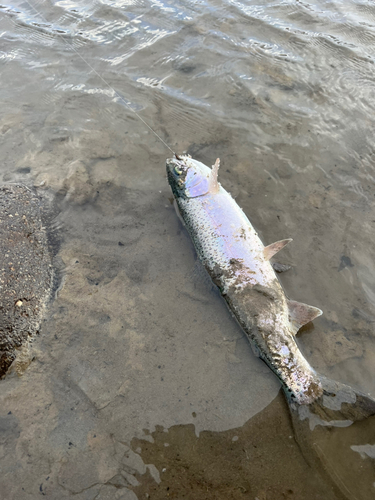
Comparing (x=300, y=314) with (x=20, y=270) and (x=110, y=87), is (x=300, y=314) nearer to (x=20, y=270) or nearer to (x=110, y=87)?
(x=20, y=270)

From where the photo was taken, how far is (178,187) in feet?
14.2

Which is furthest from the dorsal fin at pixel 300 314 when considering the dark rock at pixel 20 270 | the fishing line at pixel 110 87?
the dark rock at pixel 20 270

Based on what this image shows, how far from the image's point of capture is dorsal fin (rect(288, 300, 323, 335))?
3482 mm

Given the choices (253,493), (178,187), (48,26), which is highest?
(48,26)

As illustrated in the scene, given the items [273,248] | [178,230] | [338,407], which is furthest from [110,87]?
[338,407]

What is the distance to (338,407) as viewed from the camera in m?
3.05

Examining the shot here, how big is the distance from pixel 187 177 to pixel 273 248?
148 centimetres

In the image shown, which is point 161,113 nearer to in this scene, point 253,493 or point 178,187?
point 178,187

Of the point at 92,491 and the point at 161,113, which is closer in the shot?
the point at 92,491

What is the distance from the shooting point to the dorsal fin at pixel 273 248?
3.83 metres

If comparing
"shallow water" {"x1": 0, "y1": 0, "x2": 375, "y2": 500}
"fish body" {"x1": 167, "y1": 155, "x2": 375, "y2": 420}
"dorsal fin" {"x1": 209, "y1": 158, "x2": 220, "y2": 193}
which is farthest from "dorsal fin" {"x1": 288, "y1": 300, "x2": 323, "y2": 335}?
"dorsal fin" {"x1": 209, "y1": 158, "x2": 220, "y2": 193}

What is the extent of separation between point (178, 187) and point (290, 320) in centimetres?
223

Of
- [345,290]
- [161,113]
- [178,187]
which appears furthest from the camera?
[161,113]

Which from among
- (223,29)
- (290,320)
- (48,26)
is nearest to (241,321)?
(290,320)
